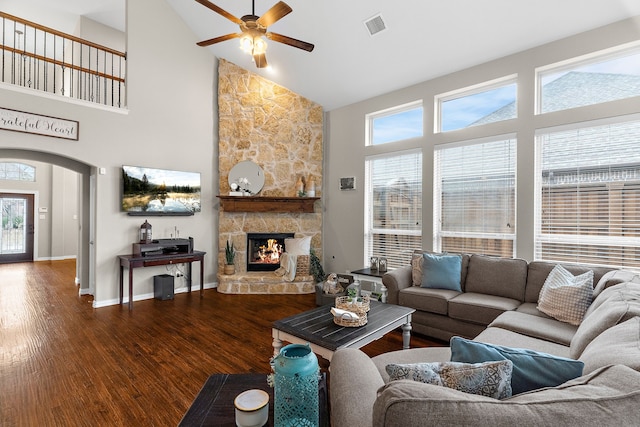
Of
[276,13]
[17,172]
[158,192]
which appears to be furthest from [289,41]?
[17,172]

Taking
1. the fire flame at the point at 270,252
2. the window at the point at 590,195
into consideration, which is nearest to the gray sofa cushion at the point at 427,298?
the window at the point at 590,195

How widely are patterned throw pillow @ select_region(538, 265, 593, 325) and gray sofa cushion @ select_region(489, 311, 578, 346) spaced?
0.24ft

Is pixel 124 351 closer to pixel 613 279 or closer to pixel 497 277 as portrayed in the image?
pixel 497 277

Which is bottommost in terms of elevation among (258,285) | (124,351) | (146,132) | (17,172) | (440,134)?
(124,351)

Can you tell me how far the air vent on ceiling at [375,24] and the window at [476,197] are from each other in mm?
1808

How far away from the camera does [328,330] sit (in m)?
2.48

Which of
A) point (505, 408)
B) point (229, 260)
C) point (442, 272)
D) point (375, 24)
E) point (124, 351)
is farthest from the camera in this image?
point (229, 260)

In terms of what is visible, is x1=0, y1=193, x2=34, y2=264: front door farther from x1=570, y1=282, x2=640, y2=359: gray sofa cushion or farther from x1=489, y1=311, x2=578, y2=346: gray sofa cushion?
x1=570, y1=282, x2=640, y2=359: gray sofa cushion

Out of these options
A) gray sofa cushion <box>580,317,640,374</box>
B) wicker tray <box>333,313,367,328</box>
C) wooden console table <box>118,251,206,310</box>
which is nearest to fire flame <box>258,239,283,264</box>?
wooden console table <box>118,251,206,310</box>

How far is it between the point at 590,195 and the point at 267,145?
4872 mm

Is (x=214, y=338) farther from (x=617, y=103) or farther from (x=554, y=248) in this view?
(x=617, y=103)

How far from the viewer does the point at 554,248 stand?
3883 mm

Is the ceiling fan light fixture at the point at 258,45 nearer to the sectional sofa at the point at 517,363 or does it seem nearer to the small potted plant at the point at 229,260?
the sectional sofa at the point at 517,363

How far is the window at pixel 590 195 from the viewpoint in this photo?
3406 millimetres
